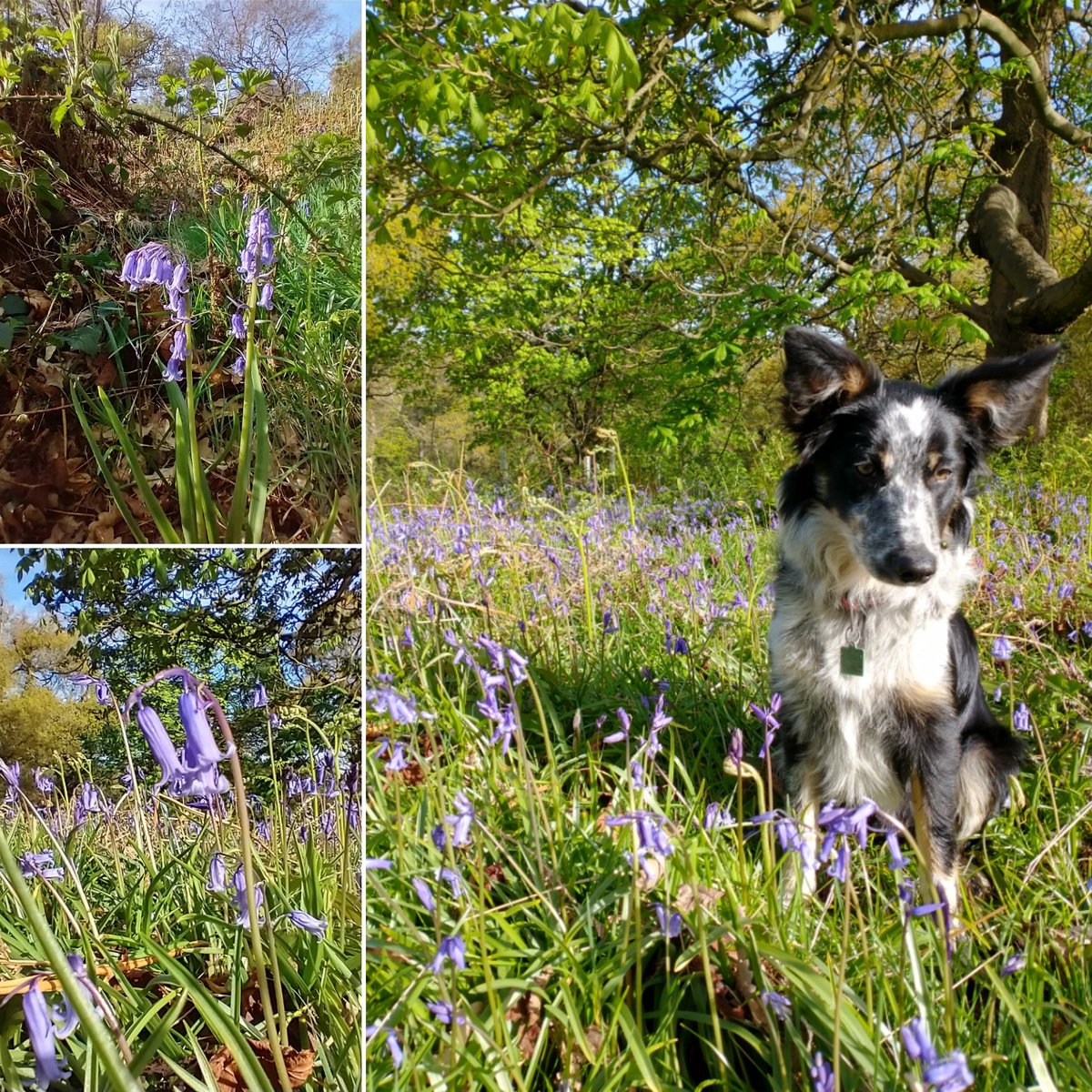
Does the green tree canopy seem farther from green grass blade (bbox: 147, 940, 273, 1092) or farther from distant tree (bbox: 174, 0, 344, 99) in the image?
green grass blade (bbox: 147, 940, 273, 1092)

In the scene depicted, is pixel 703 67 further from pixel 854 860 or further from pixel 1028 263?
pixel 854 860

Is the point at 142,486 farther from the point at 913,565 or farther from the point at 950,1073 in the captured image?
the point at 913,565

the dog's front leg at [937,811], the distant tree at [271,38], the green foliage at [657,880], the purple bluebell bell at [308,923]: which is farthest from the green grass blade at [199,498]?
the dog's front leg at [937,811]

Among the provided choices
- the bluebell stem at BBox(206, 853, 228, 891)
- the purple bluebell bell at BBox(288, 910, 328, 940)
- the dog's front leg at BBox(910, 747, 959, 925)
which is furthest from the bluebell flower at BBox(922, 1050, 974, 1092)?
the dog's front leg at BBox(910, 747, 959, 925)

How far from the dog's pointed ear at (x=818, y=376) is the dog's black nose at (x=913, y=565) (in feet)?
1.83

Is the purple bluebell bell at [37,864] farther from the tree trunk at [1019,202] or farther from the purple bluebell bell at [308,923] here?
the tree trunk at [1019,202]

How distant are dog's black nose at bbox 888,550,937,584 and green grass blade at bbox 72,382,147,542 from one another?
71.0 inches

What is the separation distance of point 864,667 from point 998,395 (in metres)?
0.91

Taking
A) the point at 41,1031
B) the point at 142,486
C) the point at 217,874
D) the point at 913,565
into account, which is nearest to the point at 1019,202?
the point at 913,565

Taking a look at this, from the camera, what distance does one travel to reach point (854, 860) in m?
1.84

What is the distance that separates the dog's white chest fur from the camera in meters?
2.34

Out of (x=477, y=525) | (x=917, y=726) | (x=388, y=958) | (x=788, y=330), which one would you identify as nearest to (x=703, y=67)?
(x=477, y=525)

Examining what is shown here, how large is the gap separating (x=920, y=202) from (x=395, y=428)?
9848mm

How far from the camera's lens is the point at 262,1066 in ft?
4.00
